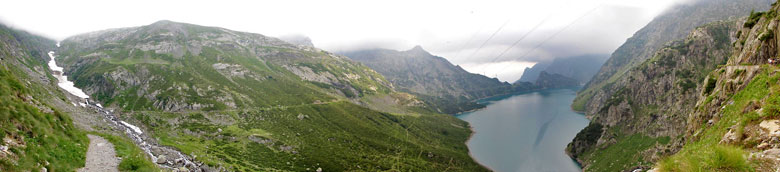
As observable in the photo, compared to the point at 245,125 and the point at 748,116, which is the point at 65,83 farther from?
the point at 748,116

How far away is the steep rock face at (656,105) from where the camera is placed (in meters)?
104

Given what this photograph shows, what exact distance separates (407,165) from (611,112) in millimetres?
111408

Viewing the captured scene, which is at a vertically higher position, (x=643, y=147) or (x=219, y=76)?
(x=219, y=76)

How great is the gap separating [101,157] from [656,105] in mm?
172885

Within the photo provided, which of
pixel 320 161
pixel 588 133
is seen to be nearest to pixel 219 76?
pixel 320 161

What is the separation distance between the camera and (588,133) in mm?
150500

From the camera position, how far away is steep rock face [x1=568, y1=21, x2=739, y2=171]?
343 ft

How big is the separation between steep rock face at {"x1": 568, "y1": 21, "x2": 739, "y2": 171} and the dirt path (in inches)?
4804

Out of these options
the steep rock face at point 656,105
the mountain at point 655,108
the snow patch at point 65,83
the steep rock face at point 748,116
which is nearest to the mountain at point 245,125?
the snow patch at point 65,83

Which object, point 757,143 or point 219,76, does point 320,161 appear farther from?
point 219,76

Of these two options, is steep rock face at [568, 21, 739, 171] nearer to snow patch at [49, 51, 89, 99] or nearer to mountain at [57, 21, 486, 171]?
mountain at [57, 21, 486, 171]

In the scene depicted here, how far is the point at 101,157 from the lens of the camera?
3238 cm

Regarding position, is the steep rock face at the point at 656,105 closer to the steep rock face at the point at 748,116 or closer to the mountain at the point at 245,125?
the mountain at the point at 245,125

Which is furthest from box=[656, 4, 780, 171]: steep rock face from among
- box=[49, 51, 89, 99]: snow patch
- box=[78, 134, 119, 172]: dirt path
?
box=[49, 51, 89, 99]: snow patch
